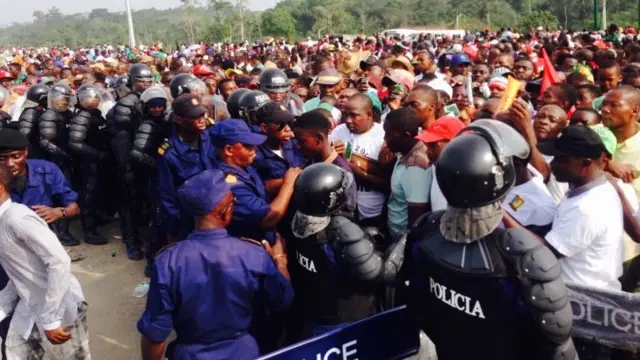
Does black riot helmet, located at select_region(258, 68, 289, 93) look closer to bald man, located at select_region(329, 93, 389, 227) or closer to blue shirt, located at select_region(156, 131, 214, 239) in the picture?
bald man, located at select_region(329, 93, 389, 227)

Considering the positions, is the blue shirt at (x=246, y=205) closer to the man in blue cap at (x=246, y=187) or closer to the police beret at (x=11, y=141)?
the man in blue cap at (x=246, y=187)

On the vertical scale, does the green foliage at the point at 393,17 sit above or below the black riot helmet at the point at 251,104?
above

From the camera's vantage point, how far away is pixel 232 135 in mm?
3314

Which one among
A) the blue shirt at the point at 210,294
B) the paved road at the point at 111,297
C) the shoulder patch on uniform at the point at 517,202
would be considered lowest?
the paved road at the point at 111,297

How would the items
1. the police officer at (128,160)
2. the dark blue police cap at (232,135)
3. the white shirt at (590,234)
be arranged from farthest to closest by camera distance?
the police officer at (128,160), the dark blue police cap at (232,135), the white shirt at (590,234)

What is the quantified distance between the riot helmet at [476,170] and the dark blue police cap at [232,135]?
161 centimetres

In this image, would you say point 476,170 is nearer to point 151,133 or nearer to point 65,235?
point 151,133

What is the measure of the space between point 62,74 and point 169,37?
68435 millimetres

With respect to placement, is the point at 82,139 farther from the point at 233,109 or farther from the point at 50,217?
the point at 50,217

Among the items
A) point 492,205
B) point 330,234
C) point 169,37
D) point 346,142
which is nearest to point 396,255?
point 330,234

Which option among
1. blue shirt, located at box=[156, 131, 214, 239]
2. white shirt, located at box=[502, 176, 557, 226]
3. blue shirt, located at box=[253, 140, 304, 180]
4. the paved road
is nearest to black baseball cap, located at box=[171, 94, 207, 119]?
blue shirt, located at box=[156, 131, 214, 239]

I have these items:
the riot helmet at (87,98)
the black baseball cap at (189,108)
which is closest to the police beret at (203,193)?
the black baseball cap at (189,108)

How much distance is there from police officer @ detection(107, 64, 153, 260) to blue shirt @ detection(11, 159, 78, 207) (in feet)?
6.16

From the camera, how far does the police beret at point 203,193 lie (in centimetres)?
254
